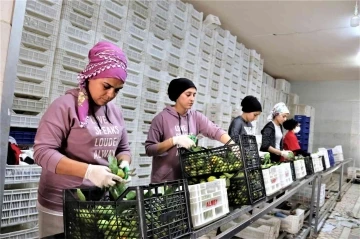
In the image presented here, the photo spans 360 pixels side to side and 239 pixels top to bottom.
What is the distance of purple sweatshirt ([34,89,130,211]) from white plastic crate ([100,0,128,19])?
153 cm

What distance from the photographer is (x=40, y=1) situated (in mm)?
1957

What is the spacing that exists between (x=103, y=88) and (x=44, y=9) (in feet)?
4.06

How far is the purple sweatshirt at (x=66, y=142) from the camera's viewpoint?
39.8 inches

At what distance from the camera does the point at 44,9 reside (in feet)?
6.49

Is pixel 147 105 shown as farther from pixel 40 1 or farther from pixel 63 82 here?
pixel 40 1

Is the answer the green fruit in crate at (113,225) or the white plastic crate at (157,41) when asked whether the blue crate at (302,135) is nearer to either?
the white plastic crate at (157,41)

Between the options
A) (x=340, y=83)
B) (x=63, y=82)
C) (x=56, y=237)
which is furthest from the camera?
(x=340, y=83)

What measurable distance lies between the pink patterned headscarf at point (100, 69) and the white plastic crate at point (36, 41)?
1033 mm

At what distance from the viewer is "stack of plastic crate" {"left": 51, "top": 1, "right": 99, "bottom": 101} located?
2.13m

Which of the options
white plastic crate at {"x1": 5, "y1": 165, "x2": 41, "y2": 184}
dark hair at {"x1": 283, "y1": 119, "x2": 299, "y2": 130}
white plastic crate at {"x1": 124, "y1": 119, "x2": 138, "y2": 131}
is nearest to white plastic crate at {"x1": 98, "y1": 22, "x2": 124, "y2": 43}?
white plastic crate at {"x1": 124, "y1": 119, "x2": 138, "y2": 131}

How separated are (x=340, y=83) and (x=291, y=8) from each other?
5.49 meters

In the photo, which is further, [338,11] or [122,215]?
[338,11]

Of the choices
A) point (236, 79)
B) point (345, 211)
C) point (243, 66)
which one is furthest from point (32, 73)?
point (345, 211)

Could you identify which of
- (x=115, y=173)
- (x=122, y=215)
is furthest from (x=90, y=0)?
(x=122, y=215)
